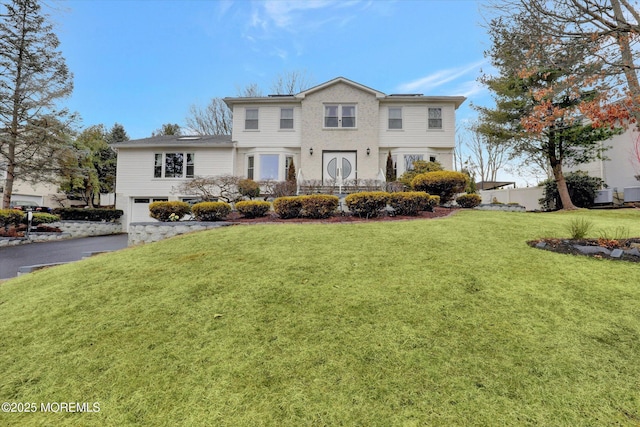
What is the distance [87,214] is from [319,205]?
14.9m

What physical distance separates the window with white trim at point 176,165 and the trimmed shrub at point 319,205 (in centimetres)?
1126

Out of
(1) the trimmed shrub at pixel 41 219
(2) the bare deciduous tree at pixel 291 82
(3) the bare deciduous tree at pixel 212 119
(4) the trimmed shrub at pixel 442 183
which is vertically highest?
(2) the bare deciduous tree at pixel 291 82

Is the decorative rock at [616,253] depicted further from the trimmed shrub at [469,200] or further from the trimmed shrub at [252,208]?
the trimmed shrub at [252,208]

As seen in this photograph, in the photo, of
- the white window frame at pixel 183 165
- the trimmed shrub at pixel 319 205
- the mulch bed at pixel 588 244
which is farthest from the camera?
the white window frame at pixel 183 165

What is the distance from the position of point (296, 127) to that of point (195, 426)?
16758 millimetres

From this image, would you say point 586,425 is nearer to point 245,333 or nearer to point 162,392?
point 245,333

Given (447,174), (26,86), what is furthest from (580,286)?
(26,86)

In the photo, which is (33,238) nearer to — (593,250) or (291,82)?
(593,250)

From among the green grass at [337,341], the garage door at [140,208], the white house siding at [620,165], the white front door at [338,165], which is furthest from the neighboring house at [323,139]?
the green grass at [337,341]

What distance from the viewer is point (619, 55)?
5723mm

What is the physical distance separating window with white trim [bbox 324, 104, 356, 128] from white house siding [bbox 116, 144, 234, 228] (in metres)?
6.36

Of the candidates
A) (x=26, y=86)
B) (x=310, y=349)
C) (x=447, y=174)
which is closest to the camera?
(x=310, y=349)

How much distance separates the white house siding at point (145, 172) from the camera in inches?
699

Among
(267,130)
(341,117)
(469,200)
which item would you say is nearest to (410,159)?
(341,117)
